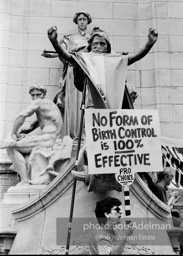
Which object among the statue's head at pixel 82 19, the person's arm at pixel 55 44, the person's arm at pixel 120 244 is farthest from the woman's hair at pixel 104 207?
the statue's head at pixel 82 19

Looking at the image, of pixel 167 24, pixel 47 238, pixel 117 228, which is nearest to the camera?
pixel 117 228

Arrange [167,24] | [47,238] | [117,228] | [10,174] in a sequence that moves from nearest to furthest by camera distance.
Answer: [117,228], [47,238], [10,174], [167,24]

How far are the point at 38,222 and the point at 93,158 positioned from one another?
1723 mm

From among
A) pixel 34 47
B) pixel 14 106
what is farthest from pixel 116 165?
pixel 34 47

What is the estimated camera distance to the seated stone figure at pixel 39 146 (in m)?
10.4

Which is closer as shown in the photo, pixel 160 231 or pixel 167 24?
pixel 160 231

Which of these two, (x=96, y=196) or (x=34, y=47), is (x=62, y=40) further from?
(x=96, y=196)

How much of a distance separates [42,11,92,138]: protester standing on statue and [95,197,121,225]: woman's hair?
4560 mm

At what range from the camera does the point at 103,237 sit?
23.4ft

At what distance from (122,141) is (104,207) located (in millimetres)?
1034

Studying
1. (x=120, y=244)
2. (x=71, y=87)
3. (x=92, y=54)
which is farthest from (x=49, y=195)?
(x=71, y=87)

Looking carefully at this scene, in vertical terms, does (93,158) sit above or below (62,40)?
below

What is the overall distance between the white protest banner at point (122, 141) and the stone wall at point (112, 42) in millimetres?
5823

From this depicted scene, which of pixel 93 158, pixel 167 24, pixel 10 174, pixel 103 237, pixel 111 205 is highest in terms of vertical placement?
pixel 167 24
